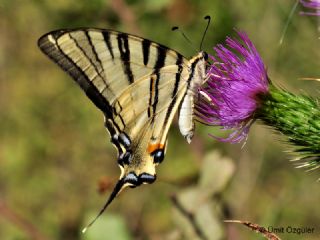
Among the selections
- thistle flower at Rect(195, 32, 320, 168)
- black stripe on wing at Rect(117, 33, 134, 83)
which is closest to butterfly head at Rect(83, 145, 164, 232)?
black stripe on wing at Rect(117, 33, 134, 83)

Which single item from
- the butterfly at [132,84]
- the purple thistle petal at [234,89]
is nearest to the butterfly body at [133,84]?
the butterfly at [132,84]

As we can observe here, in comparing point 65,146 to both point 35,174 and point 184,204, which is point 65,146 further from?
point 184,204

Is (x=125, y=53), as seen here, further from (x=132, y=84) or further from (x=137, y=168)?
(x=137, y=168)

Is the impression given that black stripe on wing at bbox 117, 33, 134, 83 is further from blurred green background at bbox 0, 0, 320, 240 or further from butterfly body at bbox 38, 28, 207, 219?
blurred green background at bbox 0, 0, 320, 240

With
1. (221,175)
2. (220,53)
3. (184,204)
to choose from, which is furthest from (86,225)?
(220,53)

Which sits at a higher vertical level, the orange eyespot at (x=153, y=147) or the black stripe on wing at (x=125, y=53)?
the black stripe on wing at (x=125, y=53)

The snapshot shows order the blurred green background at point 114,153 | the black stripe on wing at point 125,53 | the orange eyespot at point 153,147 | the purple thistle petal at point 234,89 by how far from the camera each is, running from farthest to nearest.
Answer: the blurred green background at point 114,153, the orange eyespot at point 153,147, the black stripe on wing at point 125,53, the purple thistle petal at point 234,89

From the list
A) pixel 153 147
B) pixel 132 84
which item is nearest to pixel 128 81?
pixel 132 84

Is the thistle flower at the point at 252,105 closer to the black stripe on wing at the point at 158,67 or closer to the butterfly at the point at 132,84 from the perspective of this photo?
the butterfly at the point at 132,84
